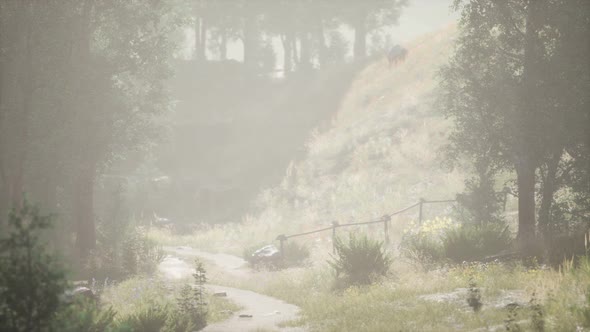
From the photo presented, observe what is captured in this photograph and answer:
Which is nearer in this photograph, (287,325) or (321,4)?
(287,325)

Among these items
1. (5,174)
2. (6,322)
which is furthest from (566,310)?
(5,174)

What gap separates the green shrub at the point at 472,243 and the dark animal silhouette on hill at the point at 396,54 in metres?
29.7

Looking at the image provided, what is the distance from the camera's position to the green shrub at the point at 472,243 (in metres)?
15.2

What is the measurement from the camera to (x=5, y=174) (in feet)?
58.9

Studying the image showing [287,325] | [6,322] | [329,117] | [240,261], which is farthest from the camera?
[329,117]

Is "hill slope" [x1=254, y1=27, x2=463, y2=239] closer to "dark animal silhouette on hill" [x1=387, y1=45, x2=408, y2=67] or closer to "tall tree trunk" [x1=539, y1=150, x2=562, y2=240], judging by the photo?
"dark animal silhouette on hill" [x1=387, y1=45, x2=408, y2=67]

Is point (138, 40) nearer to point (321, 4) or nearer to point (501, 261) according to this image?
point (501, 261)

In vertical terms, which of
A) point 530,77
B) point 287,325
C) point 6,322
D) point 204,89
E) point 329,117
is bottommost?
point 287,325

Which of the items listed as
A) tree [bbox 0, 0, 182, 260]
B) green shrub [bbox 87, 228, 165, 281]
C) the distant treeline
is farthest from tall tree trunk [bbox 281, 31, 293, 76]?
green shrub [bbox 87, 228, 165, 281]

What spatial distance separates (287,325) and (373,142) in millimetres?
23040

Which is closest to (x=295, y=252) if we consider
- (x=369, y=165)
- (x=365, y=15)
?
(x=369, y=165)

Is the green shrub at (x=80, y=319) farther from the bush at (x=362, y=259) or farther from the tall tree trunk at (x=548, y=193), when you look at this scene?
the tall tree trunk at (x=548, y=193)

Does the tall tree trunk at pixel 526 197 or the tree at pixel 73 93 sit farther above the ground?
the tree at pixel 73 93

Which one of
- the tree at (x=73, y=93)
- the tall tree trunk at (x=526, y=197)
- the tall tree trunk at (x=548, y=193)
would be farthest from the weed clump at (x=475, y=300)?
the tree at (x=73, y=93)
